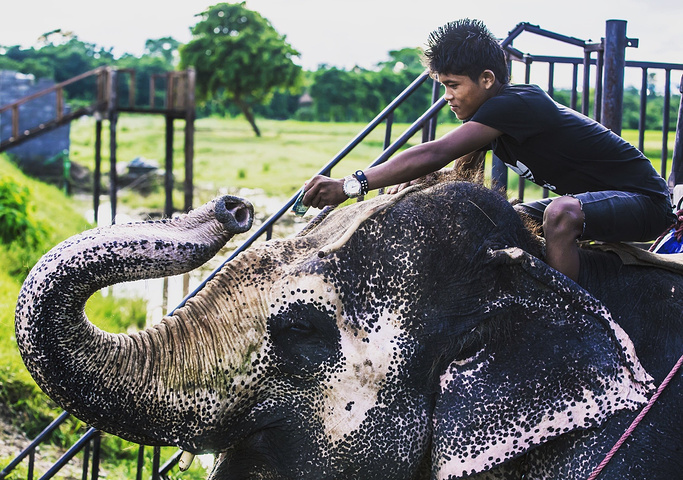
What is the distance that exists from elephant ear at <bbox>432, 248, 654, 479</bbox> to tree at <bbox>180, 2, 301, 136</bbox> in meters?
52.7

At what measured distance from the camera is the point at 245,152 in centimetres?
4338

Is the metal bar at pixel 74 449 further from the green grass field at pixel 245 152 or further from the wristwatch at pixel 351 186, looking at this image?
the green grass field at pixel 245 152

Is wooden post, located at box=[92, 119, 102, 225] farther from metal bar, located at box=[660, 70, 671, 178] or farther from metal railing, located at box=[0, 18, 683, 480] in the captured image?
metal bar, located at box=[660, 70, 671, 178]

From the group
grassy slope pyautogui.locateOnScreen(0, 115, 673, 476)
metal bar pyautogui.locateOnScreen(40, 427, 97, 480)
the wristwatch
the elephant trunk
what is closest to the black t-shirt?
the wristwatch

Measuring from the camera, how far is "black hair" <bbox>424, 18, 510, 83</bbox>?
2.55 meters

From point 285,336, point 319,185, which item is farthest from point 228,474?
point 319,185

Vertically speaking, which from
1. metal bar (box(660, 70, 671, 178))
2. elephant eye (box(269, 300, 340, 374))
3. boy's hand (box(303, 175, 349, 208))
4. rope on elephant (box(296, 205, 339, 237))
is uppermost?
metal bar (box(660, 70, 671, 178))

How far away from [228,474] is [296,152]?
40.6 m

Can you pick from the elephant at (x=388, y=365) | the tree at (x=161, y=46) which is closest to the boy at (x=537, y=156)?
the elephant at (x=388, y=365)

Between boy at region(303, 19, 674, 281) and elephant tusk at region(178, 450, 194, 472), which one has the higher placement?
boy at region(303, 19, 674, 281)

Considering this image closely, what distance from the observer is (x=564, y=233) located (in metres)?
2.53

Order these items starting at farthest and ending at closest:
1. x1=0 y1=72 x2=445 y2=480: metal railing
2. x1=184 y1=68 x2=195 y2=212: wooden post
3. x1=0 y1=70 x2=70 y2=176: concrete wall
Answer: x1=0 y1=70 x2=70 y2=176: concrete wall
x1=184 y1=68 x2=195 y2=212: wooden post
x1=0 y1=72 x2=445 y2=480: metal railing

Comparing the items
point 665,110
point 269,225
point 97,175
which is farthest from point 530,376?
point 97,175

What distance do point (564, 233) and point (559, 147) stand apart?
0.92ft
